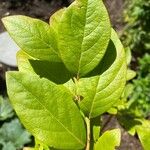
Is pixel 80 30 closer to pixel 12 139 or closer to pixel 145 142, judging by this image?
pixel 145 142

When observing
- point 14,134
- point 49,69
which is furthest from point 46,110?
point 14,134

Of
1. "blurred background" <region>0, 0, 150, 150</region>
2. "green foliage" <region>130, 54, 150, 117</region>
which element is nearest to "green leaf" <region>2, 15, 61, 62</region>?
"blurred background" <region>0, 0, 150, 150</region>

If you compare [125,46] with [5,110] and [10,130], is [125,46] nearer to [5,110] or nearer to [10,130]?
[5,110]

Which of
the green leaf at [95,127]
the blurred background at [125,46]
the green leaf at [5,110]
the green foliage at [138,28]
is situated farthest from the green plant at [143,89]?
the green leaf at [95,127]

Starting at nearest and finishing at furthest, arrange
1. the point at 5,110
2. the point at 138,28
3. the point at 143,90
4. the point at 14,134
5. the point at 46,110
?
the point at 46,110 → the point at 14,134 → the point at 5,110 → the point at 143,90 → the point at 138,28

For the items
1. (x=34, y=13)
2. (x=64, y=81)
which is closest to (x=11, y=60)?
(x=34, y=13)

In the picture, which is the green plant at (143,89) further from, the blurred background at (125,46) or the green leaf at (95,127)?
the green leaf at (95,127)
